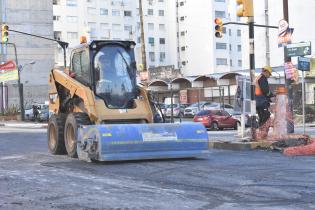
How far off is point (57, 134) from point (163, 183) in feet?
20.0

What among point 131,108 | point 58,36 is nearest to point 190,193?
point 131,108

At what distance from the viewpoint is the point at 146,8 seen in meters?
108

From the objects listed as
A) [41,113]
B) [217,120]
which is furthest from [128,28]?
[217,120]

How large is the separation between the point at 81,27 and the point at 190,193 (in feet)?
305

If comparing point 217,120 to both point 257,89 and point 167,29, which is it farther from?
point 167,29

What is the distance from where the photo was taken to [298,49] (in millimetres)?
18578

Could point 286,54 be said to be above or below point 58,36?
below

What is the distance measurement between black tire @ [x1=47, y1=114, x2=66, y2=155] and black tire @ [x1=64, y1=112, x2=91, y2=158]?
0.35 m

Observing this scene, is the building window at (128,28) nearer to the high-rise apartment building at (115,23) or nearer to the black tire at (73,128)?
the high-rise apartment building at (115,23)

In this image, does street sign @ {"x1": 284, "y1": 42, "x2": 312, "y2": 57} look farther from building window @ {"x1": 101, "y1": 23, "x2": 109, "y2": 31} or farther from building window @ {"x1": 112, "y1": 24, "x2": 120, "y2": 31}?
building window @ {"x1": 112, "y1": 24, "x2": 120, "y2": 31}

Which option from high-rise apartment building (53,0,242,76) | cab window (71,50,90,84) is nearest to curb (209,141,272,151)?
cab window (71,50,90,84)

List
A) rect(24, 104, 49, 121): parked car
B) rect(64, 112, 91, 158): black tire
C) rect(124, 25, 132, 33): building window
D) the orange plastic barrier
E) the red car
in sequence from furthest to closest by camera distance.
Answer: rect(124, 25, 132, 33): building window → rect(24, 104, 49, 121): parked car → the red car → the orange plastic barrier → rect(64, 112, 91, 158): black tire

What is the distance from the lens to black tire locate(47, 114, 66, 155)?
606 inches

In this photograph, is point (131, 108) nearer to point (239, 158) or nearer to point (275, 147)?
point (239, 158)
